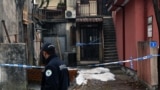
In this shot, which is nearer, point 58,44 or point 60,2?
point 58,44

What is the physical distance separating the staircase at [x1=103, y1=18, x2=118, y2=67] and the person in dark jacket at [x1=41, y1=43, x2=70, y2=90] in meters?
16.8

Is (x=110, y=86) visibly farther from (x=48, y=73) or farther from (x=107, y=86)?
(x=48, y=73)

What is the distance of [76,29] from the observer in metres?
24.5

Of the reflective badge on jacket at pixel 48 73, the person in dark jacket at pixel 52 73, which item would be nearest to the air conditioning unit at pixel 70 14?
the person in dark jacket at pixel 52 73

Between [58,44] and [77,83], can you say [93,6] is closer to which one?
[58,44]

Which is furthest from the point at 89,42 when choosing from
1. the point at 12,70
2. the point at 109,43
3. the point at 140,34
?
the point at 12,70

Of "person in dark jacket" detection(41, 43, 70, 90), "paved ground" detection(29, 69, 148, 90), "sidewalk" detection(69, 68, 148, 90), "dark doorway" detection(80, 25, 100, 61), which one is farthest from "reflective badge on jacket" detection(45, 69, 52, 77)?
"dark doorway" detection(80, 25, 100, 61)

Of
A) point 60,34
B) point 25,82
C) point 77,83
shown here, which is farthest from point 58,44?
point 25,82

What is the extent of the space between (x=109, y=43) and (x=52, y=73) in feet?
60.5

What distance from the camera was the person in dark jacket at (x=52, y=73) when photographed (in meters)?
5.68

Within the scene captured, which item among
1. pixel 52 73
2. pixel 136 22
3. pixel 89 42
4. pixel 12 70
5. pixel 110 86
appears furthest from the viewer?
pixel 89 42

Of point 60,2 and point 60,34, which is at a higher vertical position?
point 60,2

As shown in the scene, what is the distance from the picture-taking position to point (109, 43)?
23938 mm

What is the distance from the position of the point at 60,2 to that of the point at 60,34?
11.3ft
